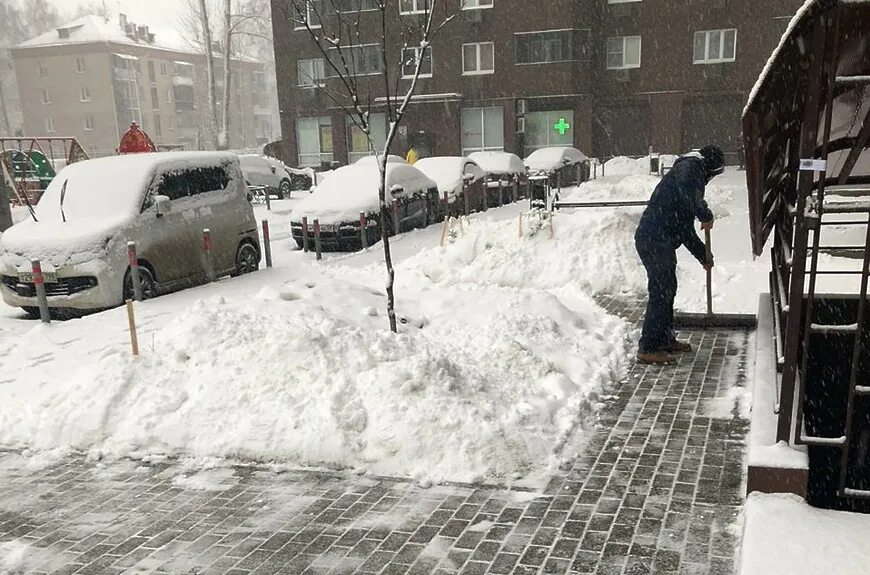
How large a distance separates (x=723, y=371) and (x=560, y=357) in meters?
1.43

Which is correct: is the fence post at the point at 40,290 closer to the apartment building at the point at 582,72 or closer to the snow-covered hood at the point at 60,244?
the snow-covered hood at the point at 60,244

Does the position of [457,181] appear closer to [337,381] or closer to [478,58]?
[337,381]

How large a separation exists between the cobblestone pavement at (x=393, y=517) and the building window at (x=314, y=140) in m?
36.2

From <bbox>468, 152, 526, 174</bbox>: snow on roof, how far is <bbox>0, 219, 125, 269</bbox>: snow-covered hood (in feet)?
47.0

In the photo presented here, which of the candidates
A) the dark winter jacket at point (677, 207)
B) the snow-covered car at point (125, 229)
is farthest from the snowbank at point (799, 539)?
the snow-covered car at point (125, 229)

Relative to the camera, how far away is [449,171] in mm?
18875

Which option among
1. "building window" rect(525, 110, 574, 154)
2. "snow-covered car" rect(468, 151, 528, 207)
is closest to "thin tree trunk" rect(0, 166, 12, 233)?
"snow-covered car" rect(468, 151, 528, 207)

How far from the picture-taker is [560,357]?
642 centimetres

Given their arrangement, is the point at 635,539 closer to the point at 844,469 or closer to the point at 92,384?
the point at 844,469

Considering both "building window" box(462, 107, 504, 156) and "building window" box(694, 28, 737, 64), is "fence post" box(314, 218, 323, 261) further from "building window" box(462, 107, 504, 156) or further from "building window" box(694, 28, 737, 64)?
"building window" box(694, 28, 737, 64)

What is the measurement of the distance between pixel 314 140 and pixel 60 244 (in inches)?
1259

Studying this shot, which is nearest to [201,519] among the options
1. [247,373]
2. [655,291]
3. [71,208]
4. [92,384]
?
[247,373]

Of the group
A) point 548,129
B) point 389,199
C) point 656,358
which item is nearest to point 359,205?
point 389,199

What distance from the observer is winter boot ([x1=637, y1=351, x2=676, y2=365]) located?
6.52m
